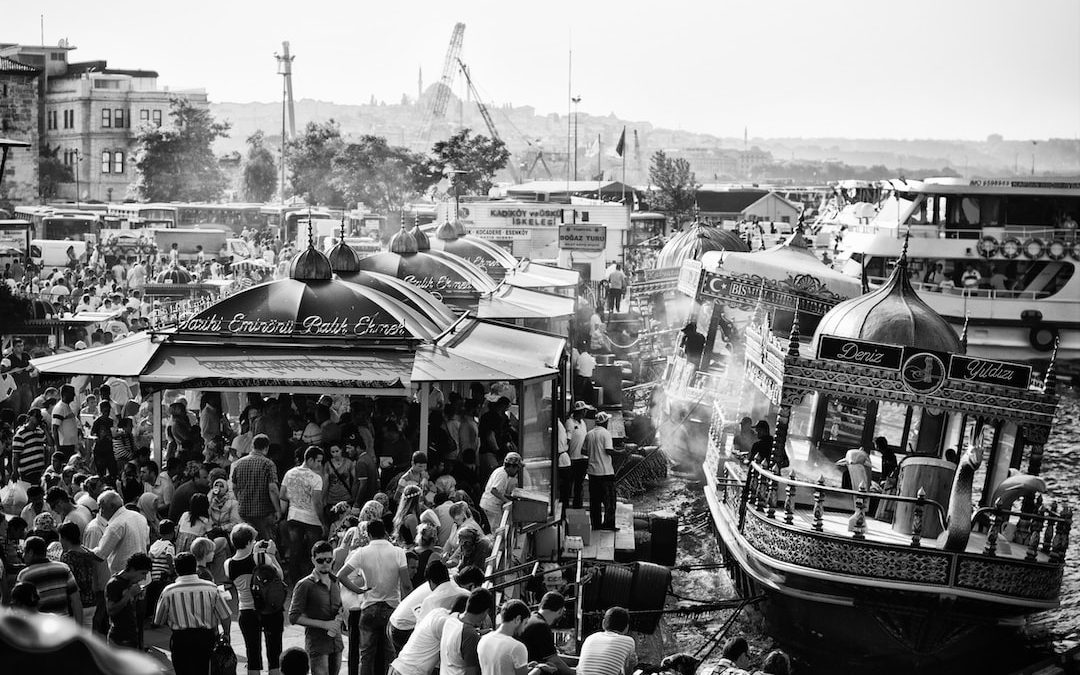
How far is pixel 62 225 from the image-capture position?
55.1 m

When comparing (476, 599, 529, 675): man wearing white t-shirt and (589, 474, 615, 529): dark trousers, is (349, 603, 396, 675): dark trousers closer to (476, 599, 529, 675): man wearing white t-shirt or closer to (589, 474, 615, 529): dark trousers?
(476, 599, 529, 675): man wearing white t-shirt

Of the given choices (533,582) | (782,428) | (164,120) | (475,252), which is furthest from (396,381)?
(164,120)

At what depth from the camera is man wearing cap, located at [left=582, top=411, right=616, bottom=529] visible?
15.5 meters

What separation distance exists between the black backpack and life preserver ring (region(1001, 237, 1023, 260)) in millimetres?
29234

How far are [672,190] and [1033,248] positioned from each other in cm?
5788

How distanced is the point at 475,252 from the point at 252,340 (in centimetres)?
1640

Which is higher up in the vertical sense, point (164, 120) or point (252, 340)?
point (164, 120)

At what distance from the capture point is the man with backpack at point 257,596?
8.82 metres

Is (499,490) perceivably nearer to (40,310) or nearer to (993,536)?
(993,536)

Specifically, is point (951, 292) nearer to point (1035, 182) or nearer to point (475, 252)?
point (1035, 182)

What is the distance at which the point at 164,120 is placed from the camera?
292 ft

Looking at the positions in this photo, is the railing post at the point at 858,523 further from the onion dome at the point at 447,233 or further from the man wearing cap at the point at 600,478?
the onion dome at the point at 447,233

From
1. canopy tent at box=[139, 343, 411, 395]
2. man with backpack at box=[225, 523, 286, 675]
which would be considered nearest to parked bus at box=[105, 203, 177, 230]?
canopy tent at box=[139, 343, 411, 395]

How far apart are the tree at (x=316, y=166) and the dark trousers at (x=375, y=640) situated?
7746cm
